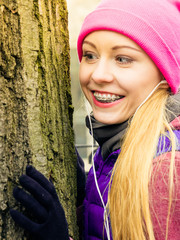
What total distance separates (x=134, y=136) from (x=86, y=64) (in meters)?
0.48

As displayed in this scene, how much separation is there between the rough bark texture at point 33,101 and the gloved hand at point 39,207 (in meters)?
0.06

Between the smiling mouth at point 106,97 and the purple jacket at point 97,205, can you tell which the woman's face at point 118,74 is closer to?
the smiling mouth at point 106,97

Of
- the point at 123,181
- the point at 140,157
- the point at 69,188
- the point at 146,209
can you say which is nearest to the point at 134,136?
the point at 140,157

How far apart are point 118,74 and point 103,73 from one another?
0.24 feet

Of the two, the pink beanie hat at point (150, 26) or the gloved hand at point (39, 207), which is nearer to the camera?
the gloved hand at point (39, 207)

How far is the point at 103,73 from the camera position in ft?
5.02

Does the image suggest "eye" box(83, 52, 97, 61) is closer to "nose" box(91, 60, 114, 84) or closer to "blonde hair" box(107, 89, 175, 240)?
"nose" box(91, 60, 114, 84)

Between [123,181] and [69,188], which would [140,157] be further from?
[69,188]

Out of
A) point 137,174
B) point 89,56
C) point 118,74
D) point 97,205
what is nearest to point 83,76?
point 89,56

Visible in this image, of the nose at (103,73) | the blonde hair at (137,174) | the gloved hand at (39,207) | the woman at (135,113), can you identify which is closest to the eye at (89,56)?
the woman at (135,113)

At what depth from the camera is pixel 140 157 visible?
143 cm

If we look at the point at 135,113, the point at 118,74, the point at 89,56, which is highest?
the point at 89,56

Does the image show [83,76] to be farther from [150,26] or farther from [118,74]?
[150,26]

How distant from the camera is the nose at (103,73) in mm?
1522
